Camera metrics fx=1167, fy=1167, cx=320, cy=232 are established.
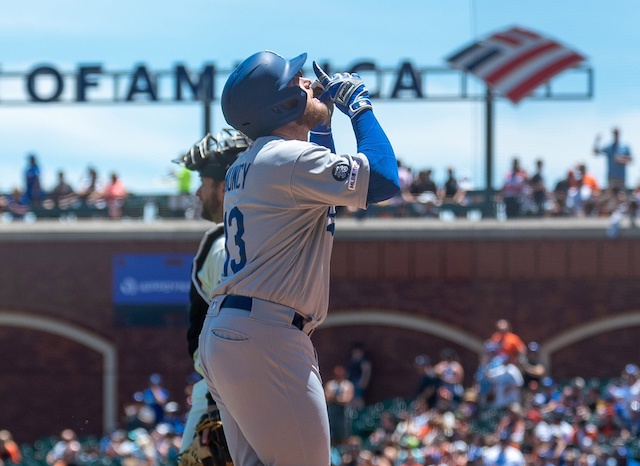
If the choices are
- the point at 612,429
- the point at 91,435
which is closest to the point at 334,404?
the point at 612,429

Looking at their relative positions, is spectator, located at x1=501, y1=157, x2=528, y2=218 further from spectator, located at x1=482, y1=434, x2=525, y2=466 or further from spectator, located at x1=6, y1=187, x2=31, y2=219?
spectator, located at x1=6, y1=187, x2=31, y2=219

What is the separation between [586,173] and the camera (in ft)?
63.4

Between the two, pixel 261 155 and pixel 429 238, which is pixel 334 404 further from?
pixel 261 155

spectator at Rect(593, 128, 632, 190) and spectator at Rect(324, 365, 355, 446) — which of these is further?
spectator at Rect(593, 128, 632, 190)

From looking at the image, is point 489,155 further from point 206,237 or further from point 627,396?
point 206,237

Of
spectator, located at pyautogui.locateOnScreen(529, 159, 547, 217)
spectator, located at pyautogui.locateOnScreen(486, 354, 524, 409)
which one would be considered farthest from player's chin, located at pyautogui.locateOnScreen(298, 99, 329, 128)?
spectator, located at pyautogui.locateOnScreen(529, 159, 547, 217)

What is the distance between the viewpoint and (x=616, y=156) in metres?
18.3

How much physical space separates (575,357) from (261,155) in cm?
1775

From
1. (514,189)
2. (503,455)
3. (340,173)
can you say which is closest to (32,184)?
(514,189)

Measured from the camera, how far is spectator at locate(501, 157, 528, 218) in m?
19.1

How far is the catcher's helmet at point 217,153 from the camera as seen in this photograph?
4543 millimetres

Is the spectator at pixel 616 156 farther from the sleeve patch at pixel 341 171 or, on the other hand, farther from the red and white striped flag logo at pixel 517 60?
the sleeve patch at pixel 341 171

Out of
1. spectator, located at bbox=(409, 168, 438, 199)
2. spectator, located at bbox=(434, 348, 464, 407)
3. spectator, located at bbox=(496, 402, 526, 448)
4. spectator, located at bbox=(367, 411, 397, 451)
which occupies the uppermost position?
spectator, located at bbox=(409, 168, 438, 199)

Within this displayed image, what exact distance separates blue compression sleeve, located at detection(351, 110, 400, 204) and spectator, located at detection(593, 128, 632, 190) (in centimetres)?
1533
